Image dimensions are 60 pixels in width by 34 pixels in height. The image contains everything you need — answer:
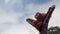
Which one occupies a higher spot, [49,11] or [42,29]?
[49,11]

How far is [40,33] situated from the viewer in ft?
81.7

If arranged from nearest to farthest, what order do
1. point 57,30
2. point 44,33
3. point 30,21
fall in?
point 44,33, point 30,21, point 57,30

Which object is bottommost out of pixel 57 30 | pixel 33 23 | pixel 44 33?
pixel 44 33

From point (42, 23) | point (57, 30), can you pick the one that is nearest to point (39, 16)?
point (42, 23)

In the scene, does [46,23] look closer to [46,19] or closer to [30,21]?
[46,19]

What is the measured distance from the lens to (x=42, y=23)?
24.8m

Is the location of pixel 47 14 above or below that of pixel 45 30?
above

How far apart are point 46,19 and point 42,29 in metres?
1.18

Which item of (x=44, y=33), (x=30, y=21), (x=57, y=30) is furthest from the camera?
(x=57, y=30)

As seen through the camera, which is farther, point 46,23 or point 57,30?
point 57,30

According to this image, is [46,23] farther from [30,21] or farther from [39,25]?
[30,21]

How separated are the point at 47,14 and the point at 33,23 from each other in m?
2.15

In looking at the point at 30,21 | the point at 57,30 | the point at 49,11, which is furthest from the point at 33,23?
the point at 57,30

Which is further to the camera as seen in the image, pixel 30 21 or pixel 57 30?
pixel 57 30
